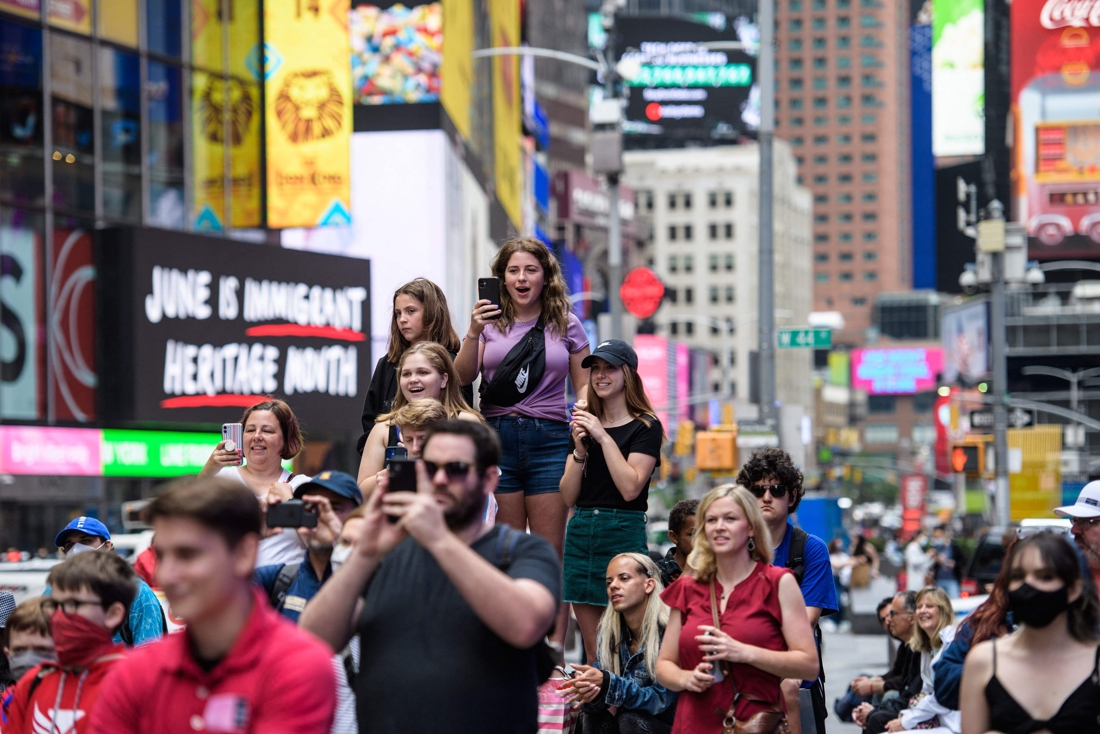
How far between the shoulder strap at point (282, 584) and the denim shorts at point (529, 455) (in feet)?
8.63

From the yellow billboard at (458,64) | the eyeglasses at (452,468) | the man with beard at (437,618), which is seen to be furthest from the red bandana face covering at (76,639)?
the yellow billboard at (458,64)

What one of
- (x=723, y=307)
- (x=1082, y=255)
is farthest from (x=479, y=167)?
(x=723, y=307)

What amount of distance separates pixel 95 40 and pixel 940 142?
223ft

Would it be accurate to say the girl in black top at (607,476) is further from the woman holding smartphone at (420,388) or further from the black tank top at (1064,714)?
the black tank top at (1064,714)

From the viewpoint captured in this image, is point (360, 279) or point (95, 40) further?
point (360, 279)

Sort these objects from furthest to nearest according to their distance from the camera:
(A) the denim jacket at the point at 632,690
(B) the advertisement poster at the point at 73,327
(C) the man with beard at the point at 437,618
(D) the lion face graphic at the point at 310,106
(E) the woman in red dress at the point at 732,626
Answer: (D) the lion face graphic at the point at 310,106 < (B) the advertisement poster at the point at 73,327 < (A) the denim jacket at the point at 632,690 < (E) the woman in red dress at the point at 732,626 < (C) the man with beard at the point at 437,618

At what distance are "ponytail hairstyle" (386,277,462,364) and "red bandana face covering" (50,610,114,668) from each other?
9.49ft

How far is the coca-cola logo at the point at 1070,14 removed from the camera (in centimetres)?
7712

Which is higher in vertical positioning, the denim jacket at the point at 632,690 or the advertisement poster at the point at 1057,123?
the advertisement poster at the point at 1057,123

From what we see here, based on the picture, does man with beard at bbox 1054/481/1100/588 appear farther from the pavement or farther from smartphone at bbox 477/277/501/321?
the pavement

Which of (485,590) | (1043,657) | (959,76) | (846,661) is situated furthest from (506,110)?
(485,590)

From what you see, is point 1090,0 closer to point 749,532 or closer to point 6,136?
point 6,136

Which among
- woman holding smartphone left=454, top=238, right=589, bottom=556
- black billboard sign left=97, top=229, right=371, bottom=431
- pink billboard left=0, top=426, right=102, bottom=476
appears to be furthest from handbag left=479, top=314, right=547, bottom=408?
black billboard sign left=97, top=229, right=371, bottom=431

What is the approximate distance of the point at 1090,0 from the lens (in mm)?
77375
